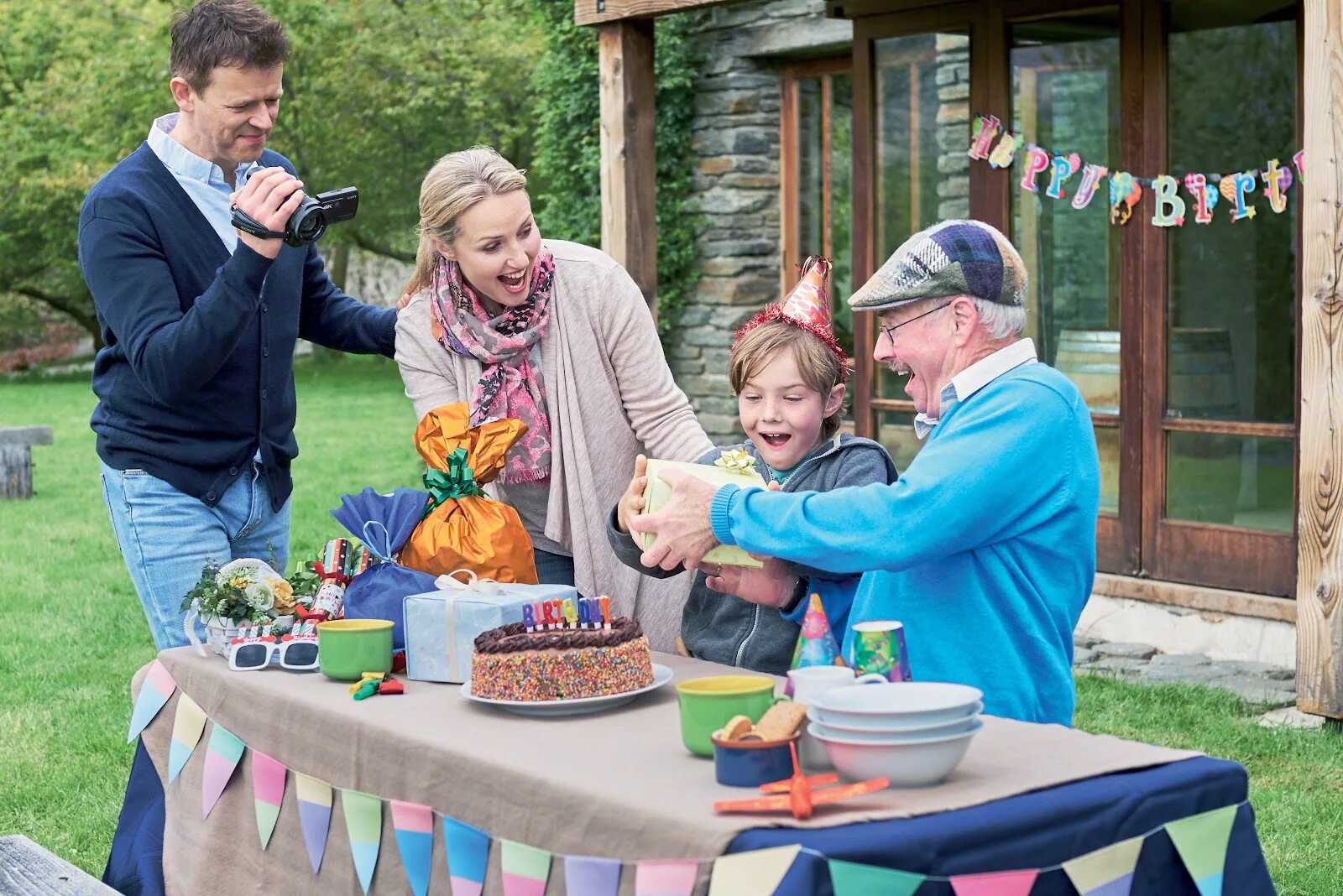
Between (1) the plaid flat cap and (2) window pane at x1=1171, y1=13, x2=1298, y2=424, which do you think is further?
(2) window pane at x1=1171, y1=13, x2=1298, y2=424

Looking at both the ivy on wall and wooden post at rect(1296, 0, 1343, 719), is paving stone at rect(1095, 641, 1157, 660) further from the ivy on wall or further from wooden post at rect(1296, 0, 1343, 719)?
the ivy on wall

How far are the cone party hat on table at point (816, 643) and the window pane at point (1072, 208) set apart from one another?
4778mm

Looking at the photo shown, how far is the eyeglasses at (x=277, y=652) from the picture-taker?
2.83 m

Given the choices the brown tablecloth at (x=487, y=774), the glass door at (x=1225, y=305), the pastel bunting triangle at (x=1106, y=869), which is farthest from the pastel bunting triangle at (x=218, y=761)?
the glass door at (x=1225, y=305)

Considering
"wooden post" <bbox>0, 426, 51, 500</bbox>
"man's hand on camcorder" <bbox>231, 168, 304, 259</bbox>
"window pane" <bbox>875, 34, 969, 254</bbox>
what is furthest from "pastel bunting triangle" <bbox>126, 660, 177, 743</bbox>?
"wooden post" <bbox>0, 426, 51, 500</bbox>

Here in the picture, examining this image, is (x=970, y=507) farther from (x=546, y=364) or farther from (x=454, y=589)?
(x=546, y=364)

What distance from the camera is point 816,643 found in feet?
7.68

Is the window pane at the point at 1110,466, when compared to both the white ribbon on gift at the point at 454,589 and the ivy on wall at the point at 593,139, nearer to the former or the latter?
the ivy on wall at the point at 593,139

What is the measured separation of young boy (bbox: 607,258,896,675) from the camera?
9.55ft

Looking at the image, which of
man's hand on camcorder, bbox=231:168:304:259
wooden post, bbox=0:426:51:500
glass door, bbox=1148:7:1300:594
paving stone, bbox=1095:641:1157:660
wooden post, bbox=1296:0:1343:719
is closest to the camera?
man's hand on camcorder, bbox=231:168:304:259

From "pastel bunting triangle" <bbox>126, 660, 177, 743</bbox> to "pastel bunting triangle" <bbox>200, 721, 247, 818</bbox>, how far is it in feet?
0.71

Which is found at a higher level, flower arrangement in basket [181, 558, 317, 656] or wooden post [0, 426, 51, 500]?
flower arrangement in basket [181, 558, 317, 656]

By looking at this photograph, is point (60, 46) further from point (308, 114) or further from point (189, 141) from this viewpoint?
point (189, 141)

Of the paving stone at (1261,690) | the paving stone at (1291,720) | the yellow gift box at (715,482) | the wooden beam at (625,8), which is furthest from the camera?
the wooden beam at (625,8)
